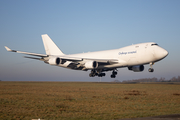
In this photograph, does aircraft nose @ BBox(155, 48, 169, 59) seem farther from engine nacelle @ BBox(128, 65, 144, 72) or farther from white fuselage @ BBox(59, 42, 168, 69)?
engine nacelle @ BBox(128, 65, 144, 72)

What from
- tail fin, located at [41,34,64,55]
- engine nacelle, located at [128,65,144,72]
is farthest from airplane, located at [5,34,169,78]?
tail fin, located at [41,34,64,55]

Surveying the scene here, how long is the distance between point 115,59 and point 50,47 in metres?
24.2

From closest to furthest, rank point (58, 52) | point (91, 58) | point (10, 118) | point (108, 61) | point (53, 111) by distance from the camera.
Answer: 1. point (10, 118)
2. point (53, 111)
3. point (108, 61)
4. point (91, 58)
5. point (58, 52)

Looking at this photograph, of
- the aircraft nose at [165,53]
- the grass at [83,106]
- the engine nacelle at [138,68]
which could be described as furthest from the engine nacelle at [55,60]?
the grass at [83,106]

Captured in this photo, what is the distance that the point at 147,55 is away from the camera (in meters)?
41.8

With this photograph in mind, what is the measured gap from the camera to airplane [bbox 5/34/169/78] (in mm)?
41688

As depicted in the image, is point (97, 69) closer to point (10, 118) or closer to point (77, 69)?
point (77, 69)

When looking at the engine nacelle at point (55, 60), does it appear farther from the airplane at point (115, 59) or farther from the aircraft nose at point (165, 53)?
the aircraft nose at point (165, 53)

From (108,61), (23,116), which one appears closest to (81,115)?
(23,116)

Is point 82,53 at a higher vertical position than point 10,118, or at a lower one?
higher

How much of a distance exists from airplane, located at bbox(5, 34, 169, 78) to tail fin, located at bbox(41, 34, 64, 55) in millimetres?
6396

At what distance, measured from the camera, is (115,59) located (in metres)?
46.5

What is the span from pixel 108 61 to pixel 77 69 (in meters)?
10.4

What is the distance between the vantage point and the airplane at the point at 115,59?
41.7 metres
